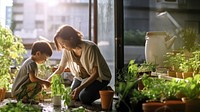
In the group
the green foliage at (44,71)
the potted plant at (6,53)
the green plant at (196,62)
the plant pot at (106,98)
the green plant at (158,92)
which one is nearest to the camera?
the green plant at (158,92)

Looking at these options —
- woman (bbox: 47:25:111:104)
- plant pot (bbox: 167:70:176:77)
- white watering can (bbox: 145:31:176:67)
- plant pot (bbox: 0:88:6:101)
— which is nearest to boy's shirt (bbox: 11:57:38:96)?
plant pot (bbox: 0:88:6:101)

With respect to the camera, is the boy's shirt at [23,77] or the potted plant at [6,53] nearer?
the boy's shirt at [23,77]

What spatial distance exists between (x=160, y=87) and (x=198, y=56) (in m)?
0.62

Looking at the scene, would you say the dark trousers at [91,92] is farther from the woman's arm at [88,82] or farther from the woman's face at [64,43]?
the woman's face at [64,43]

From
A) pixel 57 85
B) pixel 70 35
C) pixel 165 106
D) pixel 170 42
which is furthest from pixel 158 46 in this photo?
pixel 165 106

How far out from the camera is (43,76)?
146 inches

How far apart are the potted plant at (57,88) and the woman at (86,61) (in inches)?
8.3

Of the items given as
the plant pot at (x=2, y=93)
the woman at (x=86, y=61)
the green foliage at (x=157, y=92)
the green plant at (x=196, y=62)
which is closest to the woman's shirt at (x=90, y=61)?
the woman at (x=86, y=61)

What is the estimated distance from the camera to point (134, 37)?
3721 mm

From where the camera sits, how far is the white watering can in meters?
3.27

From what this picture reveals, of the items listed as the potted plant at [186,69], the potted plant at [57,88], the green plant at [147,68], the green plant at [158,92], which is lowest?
the potted plant at [57,88]

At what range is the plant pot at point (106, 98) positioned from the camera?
2.76m

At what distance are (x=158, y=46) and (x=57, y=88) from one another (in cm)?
113

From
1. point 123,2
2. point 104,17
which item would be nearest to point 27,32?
point 104,17
